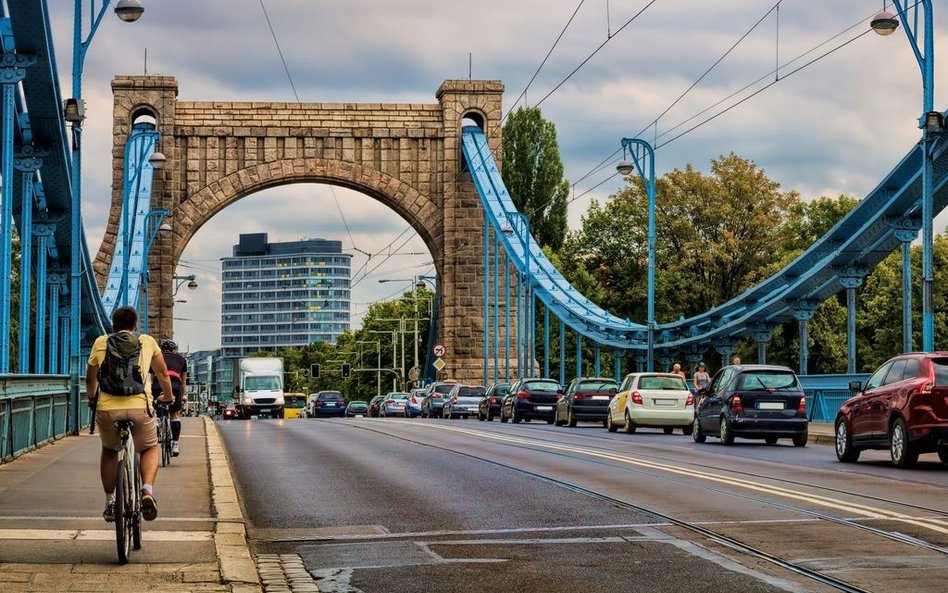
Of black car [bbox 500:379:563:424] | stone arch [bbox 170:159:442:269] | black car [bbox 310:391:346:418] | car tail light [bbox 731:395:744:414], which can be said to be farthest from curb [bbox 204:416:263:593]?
black car [bbox 310:391:346:418]

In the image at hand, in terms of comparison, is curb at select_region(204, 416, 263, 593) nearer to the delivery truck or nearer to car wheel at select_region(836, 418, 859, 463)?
car wheel at select_region(836, 418, 859, 463)

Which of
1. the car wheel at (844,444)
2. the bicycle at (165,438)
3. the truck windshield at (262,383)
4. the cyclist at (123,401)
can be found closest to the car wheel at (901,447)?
the car wheel at (844,444)

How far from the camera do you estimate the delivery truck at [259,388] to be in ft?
250

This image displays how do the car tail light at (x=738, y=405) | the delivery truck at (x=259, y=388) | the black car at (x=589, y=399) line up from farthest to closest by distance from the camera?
1. the delivery truck at (x=259, y=388)
2. the black car at (x=589, y=399)
3. the car tail light at (x=738, y=405)

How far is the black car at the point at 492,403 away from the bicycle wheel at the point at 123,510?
4131 centimetres

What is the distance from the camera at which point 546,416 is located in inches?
1853

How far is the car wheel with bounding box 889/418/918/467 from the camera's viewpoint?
2000 centimetres

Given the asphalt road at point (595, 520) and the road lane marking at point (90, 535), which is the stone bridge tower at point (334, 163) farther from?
the road lane marking at point (90, 535)

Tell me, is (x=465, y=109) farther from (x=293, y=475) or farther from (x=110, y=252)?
(x=293, y=475)

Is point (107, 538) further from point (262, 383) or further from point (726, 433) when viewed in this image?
point (262, 383)

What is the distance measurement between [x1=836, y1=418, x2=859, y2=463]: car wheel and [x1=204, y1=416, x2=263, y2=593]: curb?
364 inches

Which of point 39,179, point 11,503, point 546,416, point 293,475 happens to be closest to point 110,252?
point 546,416

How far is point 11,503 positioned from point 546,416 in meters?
34.2

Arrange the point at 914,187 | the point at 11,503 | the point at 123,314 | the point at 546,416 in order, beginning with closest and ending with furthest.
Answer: the point at 123,314 < the point at 11,503 < the point at 914,187 < the point at 546,416
